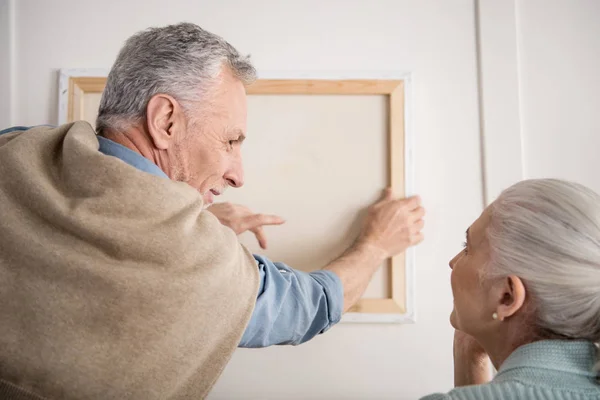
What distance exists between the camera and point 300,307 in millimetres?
1131

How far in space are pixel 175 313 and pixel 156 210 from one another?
17 centimetres

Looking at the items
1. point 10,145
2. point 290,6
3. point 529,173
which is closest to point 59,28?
point 290,6

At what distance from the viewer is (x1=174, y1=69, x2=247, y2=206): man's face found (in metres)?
1.15

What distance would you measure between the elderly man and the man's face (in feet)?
0.11

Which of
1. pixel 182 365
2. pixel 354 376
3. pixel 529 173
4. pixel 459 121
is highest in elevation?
pixel 459 121

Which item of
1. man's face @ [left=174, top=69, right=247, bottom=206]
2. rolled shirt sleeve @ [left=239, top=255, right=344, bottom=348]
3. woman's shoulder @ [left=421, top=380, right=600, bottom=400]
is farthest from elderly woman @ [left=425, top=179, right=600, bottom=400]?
man's face @ [left=174, top=69, right=247, bottom=206]

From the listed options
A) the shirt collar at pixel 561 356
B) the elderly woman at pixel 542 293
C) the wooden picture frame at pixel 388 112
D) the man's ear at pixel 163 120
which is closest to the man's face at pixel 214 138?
the man's ear at pixel 163 120

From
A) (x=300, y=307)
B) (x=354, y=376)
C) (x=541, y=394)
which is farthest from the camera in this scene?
(x=354, y=376)

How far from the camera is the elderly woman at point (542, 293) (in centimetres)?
88

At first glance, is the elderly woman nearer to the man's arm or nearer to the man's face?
the man's arm

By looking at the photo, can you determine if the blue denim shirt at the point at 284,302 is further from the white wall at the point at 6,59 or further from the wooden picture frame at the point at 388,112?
the white wall at the point at 6,59

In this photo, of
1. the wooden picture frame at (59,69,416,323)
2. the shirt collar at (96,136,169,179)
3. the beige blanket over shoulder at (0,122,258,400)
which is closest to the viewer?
the beige blanket over shoulder at (0,122,258,400)

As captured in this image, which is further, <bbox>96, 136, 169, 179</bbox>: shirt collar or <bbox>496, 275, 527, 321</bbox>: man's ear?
<bbox>96, 136, 169, 179</bbox>: shirt collar

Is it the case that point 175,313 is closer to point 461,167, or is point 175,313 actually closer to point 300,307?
point 300,307
